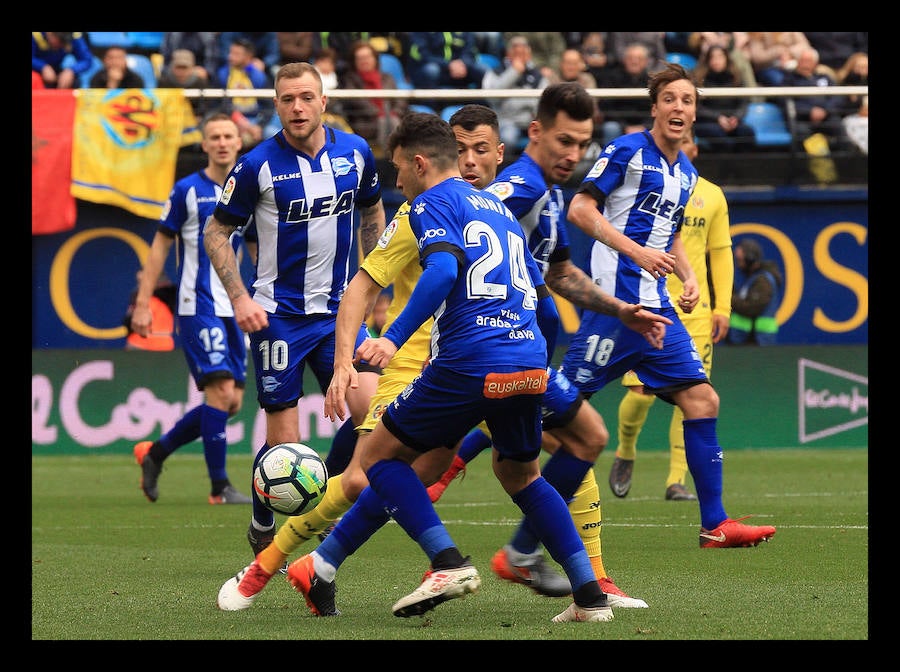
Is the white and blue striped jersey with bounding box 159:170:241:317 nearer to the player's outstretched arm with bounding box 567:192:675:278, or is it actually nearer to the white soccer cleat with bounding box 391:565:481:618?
the player's outstretched arm with bounding box 567:192:675:278

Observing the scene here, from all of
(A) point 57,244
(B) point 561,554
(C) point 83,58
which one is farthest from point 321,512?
(C) point 83,58

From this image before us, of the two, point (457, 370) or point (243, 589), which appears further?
point (243, 589)

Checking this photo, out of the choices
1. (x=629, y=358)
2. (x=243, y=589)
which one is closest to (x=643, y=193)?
(x=629, y=358)

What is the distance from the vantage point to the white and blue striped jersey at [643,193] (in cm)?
790

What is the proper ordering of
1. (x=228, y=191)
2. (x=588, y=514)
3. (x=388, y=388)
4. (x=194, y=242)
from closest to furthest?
(x=588, y=514), (x=388, y=388), (x=228, y=191), (x=194, y=242)

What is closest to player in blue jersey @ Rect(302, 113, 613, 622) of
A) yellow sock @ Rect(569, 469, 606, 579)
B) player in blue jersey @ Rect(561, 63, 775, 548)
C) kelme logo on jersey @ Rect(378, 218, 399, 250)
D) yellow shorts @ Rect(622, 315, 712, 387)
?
kelme logo on jersey @ Rect(378, 218, 399, 250)

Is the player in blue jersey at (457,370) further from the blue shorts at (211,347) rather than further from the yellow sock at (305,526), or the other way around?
the blue shorts at (211,347)

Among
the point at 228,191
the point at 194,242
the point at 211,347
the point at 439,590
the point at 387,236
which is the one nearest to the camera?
the point at 439,590

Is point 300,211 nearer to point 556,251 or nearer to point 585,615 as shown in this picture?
point 556,251

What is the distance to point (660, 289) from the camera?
8.18m

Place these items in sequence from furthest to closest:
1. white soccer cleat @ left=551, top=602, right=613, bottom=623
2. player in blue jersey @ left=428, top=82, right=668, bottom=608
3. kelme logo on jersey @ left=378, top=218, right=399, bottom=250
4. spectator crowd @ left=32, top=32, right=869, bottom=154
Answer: spectator crowd @ left=32, top=32, right=869, bottom=154
player in blue jersey @ left=428, top=82, right=668, bottom=608
kelme logo on jersey @ left=378, top=218, right=399, bottom=250
white soccer cleat @ left=551, top=602, right=613, bottom=623

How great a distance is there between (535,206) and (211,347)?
15.8 ft

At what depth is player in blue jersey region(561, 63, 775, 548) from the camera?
7.87m

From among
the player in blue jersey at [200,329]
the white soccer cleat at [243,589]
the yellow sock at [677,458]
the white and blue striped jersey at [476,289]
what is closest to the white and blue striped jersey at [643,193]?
the white and blue striped jersey at [476,289]
